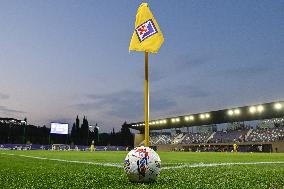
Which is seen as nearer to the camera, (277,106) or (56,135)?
(277,106)

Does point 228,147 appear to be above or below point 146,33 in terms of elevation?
below

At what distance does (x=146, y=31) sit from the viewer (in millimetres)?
8703

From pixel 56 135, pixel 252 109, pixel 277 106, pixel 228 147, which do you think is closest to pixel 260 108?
pixel 252 109

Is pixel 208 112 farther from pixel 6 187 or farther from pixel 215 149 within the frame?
pixel 6 187

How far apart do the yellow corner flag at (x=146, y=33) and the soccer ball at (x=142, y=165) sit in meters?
3.37

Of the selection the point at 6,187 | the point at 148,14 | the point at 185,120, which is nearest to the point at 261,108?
the point at 185,120

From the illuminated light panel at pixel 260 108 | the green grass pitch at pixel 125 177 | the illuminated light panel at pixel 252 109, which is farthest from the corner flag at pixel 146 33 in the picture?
the illuminated light panel at pixel 252 109

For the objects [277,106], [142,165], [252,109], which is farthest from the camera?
[252,109]

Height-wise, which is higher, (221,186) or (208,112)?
(208,112)

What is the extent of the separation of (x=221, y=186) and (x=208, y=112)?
6117 cm

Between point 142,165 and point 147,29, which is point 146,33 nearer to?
point 147,29

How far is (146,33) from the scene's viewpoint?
870 centimetres

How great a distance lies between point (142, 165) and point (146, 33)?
3919 mm

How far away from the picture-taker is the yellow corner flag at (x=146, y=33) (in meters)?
8.70
